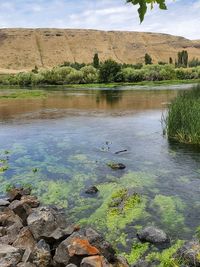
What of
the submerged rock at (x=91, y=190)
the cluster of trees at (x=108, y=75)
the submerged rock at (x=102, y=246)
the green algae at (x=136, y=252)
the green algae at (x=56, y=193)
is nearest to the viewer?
the submerged rock at (x=102, y=246)

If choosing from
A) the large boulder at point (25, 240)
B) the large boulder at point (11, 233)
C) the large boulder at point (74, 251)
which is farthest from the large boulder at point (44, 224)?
the large boulder at point (74, 251)

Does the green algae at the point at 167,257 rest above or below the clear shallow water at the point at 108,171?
above

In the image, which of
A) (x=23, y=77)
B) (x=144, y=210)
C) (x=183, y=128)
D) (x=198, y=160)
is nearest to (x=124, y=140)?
(x=183, y=128)

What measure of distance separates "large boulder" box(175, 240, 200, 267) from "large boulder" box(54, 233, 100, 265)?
2334mm

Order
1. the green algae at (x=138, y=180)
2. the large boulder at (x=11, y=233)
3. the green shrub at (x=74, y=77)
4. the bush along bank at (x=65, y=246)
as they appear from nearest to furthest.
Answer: the bush along bank at (x=65, y=246) < the large boulder at (x=11, y=233) < the green algae at (x=138, y=180) < the green shrub at (x=74, y=77)

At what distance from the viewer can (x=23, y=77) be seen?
121 meters

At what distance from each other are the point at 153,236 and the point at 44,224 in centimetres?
344

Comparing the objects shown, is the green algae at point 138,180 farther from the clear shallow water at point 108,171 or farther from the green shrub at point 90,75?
the green shrub at point 90,75

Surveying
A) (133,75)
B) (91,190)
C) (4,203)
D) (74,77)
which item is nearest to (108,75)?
(133,75)

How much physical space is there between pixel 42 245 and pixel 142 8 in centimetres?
830

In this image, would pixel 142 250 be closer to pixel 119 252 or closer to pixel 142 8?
pixel 119 252

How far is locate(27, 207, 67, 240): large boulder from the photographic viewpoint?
11.5 metres

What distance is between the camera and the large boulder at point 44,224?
11.5 meters

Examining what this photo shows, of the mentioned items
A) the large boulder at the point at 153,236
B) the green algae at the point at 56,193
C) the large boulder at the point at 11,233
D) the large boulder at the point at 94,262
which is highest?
the large boulder at the point at 94,262
